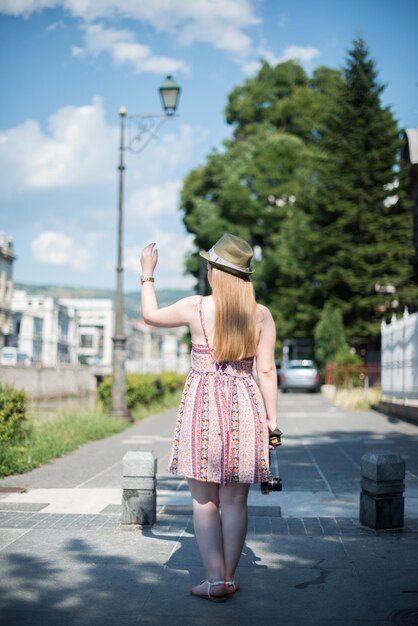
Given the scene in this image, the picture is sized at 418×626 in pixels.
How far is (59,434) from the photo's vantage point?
448 inches

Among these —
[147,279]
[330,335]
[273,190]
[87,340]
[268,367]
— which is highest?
[273,190]

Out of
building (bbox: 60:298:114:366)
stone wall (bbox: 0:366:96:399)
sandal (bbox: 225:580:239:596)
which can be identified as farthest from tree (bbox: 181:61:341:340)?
building (bbox: 60:298:114:366)

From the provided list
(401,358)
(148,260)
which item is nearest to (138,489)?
(148,260)

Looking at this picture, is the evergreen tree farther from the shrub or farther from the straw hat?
the straw hat

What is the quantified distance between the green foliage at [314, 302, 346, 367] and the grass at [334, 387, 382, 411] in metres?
8.93

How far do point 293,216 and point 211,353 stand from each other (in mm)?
38194

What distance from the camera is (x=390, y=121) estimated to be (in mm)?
38750

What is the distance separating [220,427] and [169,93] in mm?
13362

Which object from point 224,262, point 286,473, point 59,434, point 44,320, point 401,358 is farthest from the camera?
point 44,320

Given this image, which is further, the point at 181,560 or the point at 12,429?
the point at 12,429

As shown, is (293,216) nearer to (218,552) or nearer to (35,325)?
(218,552)

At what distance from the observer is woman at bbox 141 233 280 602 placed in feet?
12.7

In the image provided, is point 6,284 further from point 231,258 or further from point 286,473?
point 231,258

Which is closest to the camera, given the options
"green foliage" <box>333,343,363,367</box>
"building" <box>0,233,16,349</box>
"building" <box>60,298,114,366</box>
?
"green foliage" <box>333,343,363,367</box>
